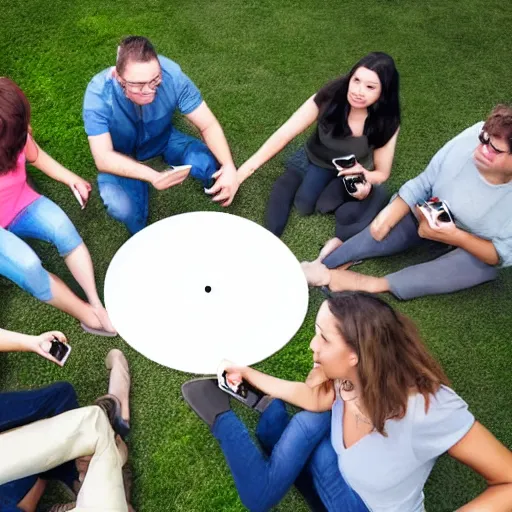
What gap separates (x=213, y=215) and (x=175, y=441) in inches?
36.3

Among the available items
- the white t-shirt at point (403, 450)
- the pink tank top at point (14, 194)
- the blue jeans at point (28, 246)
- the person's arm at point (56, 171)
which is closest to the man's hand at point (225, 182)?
the person's arm at point (56, 171)

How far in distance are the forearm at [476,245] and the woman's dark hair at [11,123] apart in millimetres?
1766

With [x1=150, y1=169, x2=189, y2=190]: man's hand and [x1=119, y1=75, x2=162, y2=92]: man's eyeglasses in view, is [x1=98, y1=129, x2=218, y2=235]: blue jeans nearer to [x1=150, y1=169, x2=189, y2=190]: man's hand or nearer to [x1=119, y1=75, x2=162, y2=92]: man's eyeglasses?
[x1=150, y1=169, x2=189, y2=190]: man's hand

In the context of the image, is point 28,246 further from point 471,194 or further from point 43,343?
point 471,194

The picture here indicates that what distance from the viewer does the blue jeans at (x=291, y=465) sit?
1958 millimetres

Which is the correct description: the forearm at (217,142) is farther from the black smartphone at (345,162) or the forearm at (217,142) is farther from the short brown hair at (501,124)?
the short brown hair at (501,124)

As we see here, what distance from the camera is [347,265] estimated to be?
9.23 feet

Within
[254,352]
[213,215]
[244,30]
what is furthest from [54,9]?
[254,352]

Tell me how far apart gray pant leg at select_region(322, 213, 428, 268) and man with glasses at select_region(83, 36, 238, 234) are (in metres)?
0.59

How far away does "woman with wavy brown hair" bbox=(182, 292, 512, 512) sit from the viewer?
65.9 inches

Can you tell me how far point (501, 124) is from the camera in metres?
2.15

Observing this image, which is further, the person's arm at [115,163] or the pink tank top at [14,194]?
the person's arm at [115,163]

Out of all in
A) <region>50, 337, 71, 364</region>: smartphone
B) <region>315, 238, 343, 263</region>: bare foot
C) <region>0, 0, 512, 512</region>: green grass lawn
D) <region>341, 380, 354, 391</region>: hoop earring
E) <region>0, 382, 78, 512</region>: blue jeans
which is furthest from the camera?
<region>315, 238, 343, 263</region>: bare foot

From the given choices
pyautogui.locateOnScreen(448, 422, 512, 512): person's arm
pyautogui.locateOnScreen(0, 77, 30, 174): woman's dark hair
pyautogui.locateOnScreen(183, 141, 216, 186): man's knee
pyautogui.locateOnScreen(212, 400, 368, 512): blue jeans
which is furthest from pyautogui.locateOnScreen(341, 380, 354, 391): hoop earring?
pyautogui.locateOnScreen(0, 77, 30, 174): woman's dark hair
